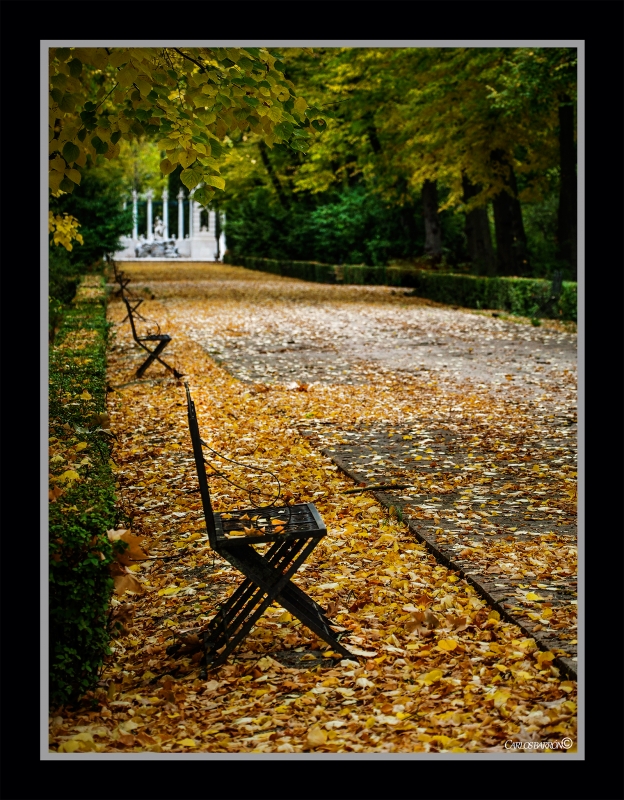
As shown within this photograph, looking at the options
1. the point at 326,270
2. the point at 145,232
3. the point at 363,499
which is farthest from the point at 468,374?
the point at 145,232

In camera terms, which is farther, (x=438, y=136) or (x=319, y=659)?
(x=438, y=136)

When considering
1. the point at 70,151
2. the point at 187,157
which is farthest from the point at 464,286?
the point at 70,151

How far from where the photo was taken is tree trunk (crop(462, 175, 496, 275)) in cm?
2586

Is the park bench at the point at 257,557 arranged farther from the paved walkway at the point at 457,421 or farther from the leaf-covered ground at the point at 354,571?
the paved walkway at the point at 457,421

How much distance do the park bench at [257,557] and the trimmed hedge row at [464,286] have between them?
54.0ft

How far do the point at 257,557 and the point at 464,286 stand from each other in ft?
70.5

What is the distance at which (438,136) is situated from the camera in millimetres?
22375

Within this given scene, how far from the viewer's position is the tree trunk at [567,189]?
2175cm

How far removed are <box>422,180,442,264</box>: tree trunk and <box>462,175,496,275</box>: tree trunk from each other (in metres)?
4.08

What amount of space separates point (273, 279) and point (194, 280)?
3491 millimetres

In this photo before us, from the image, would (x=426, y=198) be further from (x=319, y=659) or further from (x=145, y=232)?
(x=145, y=232)

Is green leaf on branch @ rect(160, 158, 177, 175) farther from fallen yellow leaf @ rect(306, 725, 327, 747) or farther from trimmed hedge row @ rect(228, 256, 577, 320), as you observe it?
trimmed hedge row @ rect(228, 256, 577, 320)

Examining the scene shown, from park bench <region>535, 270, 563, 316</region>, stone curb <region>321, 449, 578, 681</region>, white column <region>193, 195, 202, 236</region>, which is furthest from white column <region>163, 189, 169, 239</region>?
stone curb <region>321, 449, 578, 681</region>

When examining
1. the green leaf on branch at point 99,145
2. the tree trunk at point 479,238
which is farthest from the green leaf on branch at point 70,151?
the tree trunk at point 479,238
